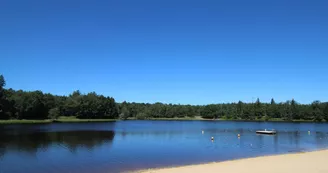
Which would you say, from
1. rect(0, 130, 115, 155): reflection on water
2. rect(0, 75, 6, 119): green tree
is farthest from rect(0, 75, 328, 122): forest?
rect(0, 130, 115, 155): reflection on water

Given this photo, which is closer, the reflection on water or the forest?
the reflection on water

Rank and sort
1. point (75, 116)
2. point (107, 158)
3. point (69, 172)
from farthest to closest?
point (75, 116)
point (107, 158)
point (69, 172)

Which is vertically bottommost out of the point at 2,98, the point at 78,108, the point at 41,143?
the point at 41,143

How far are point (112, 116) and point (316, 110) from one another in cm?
12734

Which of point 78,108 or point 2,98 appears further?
point 78,108

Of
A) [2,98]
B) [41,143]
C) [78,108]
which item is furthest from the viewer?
[78,108]

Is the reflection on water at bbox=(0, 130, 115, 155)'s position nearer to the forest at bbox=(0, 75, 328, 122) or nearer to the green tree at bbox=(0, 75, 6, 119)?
the green tree at bbox=(0, 75, 6, 119)

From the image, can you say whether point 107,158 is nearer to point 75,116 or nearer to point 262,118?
point 75,116

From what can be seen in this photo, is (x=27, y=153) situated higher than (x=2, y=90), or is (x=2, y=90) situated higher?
(x=2, y=90)

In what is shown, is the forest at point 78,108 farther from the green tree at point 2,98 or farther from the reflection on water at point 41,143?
the reflection on water at point 41,143

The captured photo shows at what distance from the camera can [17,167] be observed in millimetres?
27938

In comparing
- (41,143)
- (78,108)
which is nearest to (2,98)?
(78,108)

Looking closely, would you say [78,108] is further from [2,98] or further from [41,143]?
[41,143]

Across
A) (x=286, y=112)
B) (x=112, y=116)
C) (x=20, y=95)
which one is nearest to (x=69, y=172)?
(x=20, y=95)
